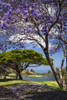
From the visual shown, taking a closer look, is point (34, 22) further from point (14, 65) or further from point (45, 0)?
point (14, 65)

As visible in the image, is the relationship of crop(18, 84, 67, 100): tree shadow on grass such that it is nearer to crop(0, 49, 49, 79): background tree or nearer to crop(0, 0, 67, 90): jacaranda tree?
crop(0, 0, 67, 90): jacaranda tree

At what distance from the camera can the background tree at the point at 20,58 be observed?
30500mm

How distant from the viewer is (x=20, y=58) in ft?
102

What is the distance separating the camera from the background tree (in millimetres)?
30500

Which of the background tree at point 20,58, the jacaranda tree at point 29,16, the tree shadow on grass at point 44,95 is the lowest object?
the background tree at point 20,58

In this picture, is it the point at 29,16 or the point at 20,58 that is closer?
the point at 29,16

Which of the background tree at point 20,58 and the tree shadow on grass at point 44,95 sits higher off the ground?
the tree shadow on grass at point 44,95

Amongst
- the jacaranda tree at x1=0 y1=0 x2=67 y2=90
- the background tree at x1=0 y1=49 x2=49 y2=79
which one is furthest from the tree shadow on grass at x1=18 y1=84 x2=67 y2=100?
the background tree at x1=0 y1=49 x2=49 y2=79

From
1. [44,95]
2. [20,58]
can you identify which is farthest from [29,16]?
[20,58]

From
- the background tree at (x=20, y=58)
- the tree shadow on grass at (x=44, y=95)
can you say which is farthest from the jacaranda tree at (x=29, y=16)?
the background tree at (x=20, y=58)

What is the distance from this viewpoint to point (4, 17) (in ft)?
34.6

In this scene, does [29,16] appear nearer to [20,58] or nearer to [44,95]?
[44,95]

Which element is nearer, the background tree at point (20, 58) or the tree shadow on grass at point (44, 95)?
the tree shadow on grass at point (44, 95)

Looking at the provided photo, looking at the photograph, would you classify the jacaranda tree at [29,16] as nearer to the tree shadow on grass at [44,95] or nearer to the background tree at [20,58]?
the tree shadow on grass at [44,95]
